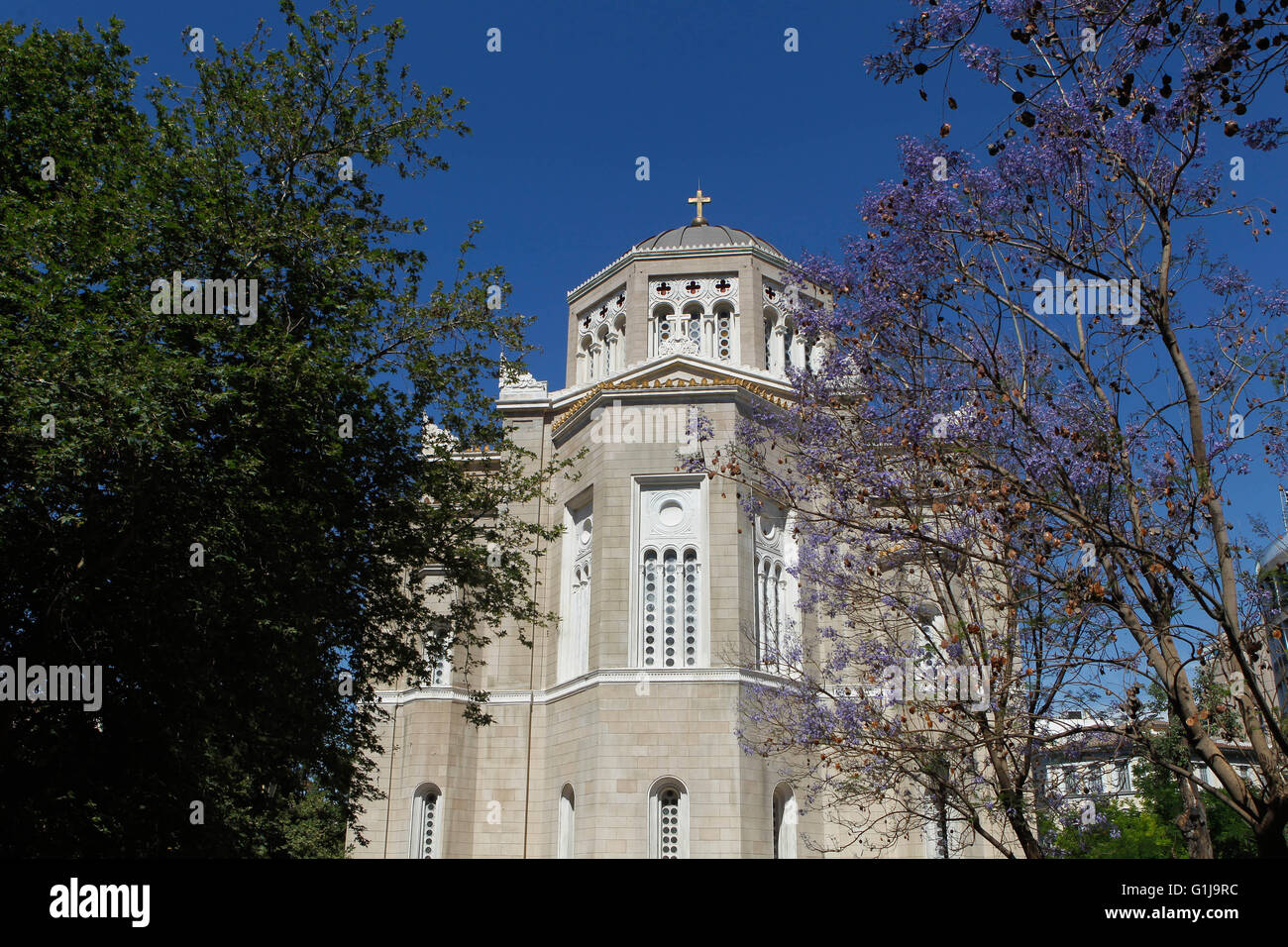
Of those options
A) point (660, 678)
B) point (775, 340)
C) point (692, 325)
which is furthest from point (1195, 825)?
point (692, 325)

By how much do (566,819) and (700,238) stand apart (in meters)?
16.3

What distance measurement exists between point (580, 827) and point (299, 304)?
12532mm

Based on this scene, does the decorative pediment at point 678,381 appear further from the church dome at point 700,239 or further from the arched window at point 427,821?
the arched window at point 427,821

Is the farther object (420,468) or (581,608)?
(581,608)

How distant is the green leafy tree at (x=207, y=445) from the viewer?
37.5 ft

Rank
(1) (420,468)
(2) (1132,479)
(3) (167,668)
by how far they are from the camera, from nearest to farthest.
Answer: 1. (2) (1132,479)
2. (3) (167,668)
3. (1) (420,468)

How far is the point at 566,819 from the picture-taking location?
22094 mm

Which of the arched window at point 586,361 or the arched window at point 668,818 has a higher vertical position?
the arched window at point 586,361

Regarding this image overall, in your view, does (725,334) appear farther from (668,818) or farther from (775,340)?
(668,818)

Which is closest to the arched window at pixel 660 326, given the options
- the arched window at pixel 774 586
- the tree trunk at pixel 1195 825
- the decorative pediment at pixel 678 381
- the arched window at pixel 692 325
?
the arched window at pixel 692 325

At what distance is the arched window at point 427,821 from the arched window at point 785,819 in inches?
309
